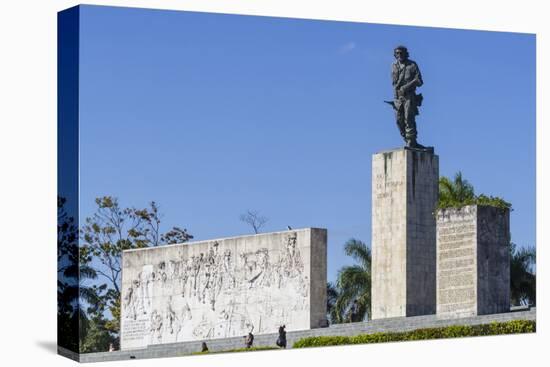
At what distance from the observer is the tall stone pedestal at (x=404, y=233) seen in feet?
95.7

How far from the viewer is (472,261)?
28.0 meters

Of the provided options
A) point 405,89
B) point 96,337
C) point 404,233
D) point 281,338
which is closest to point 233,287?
point 281,338

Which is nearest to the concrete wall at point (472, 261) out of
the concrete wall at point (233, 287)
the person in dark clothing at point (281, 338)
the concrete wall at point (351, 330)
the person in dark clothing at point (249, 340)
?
the concrete wall at point (351, 330)

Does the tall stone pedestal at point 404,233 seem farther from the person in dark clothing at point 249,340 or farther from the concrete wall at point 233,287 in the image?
the person in dark clothing at point 249,340

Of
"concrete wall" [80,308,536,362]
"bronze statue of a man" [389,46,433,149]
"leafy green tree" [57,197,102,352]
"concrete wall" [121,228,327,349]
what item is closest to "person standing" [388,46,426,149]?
"bronze statue of a man" [389,46,433,149]

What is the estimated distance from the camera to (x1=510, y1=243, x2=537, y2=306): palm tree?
3506 cm

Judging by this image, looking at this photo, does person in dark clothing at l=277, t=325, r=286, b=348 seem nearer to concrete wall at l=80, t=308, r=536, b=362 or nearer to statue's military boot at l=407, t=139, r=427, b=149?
concrete wall at l=80, t=308, r=536, b=362

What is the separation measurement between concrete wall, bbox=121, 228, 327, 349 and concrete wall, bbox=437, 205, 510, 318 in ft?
7.37

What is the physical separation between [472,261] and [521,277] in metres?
7.72

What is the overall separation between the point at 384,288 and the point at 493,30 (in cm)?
524

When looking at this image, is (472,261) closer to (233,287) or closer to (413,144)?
(413,144)

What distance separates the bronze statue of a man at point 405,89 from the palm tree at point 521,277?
6.76m

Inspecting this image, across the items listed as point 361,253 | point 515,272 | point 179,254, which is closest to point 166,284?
point 179,254

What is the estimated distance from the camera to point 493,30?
94.3ft
